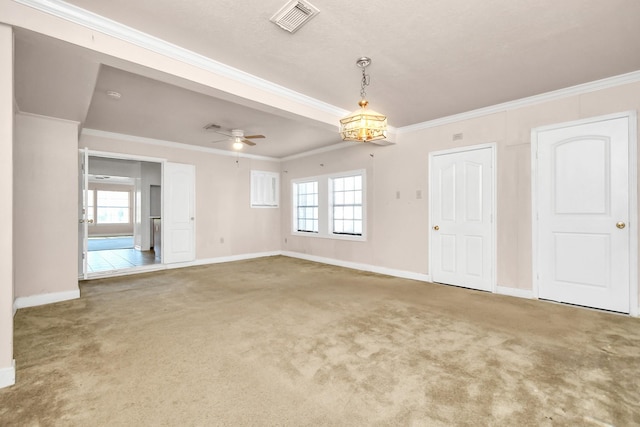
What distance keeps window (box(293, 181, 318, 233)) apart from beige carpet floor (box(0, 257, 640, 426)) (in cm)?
343

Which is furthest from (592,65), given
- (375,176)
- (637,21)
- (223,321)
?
(223,321)

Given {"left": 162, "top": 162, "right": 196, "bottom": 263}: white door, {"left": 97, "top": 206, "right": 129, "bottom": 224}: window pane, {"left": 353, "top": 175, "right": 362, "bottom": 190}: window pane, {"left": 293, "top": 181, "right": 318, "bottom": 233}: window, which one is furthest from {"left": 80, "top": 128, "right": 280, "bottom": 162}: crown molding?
{"left": 97, "top": 206, "right": 129, "bottom": 224}: window pane

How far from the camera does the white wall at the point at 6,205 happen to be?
76.9 inches

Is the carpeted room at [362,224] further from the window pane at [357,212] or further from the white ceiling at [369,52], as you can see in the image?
the window pane at [357,212]

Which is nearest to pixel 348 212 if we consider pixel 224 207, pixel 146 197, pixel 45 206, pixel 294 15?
pixel 224 207

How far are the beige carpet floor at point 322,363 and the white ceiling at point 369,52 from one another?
2450 mm

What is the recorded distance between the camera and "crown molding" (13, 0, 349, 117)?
2.12 meters

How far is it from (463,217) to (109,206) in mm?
14294

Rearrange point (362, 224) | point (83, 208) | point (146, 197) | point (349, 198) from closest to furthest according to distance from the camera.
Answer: point (83, 208) → point (362, 224) → point (349, 198) → point (146, 197)

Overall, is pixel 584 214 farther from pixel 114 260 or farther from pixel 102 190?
pixel 102 190

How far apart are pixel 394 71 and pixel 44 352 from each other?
13.6 feet

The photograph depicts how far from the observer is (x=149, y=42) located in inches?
99.9

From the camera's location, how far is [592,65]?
3066mm

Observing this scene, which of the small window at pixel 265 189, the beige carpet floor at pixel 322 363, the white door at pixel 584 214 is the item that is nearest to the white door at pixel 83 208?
the beige carpet floor at pixel 322 363
